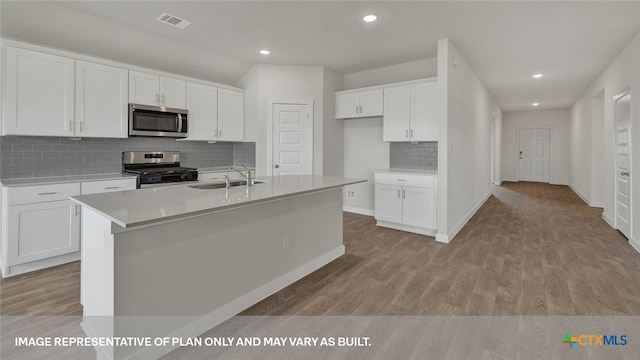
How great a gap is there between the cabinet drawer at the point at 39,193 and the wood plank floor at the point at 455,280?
0.72 meters

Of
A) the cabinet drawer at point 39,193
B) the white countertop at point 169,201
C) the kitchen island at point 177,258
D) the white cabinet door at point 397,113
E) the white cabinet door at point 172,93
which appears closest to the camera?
the white countertop at point 169,201

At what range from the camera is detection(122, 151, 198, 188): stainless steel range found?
3.88m

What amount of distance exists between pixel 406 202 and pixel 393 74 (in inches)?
88.2

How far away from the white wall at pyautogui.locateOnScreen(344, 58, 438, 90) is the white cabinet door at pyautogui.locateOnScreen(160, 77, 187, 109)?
2882 mm

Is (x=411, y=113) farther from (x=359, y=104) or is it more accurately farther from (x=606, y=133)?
(x=606, y=133)

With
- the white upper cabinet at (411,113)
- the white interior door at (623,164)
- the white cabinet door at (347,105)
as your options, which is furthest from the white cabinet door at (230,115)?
the white interior door at (623,164)

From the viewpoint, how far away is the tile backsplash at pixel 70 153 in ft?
10.9

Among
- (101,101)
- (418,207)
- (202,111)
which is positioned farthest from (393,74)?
(101,101)

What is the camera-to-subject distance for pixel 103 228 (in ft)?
5.68

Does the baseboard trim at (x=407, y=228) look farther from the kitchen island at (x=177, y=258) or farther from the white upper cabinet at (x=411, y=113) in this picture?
the kitchen island at (x=177, y=258)

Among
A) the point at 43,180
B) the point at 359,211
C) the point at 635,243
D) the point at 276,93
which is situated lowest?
the point at 635,243

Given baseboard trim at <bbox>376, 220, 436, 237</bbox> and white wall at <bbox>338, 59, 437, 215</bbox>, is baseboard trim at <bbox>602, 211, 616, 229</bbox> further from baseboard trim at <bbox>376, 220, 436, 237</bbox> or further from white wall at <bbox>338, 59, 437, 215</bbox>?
white wall at <bbox>338, 59, 437, 215</bbox>

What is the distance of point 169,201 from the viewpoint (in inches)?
77.0

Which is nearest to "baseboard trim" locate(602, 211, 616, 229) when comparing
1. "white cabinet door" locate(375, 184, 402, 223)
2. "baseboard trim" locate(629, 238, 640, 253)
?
"baseboard trim" locate(629, 238, 640, 253)
